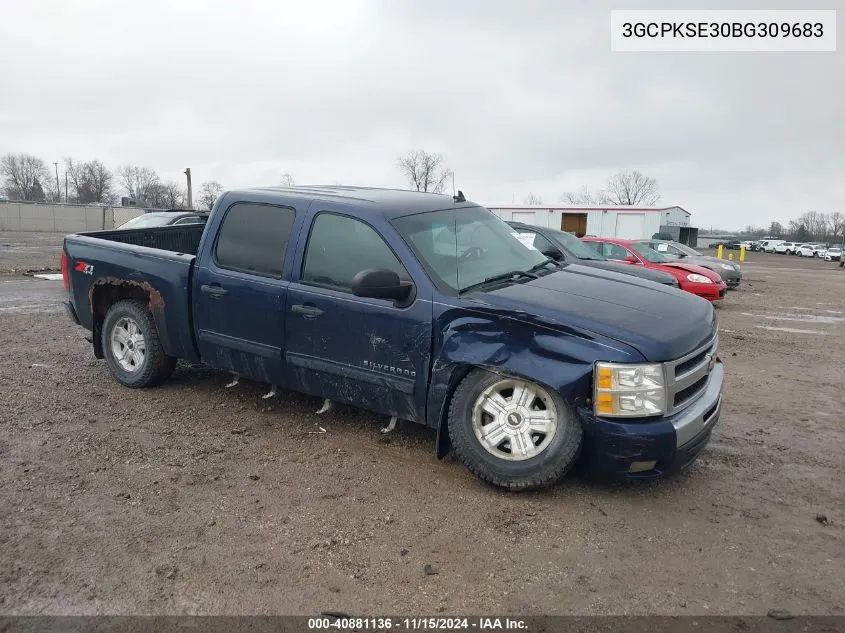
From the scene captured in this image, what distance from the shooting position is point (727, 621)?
8.75 feet

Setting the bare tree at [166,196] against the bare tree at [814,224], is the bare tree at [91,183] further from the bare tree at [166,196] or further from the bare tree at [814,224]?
the bare tree at [814,224]

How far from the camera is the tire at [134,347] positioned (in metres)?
5.46

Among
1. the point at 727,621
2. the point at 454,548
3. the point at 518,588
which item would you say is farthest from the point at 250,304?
the point at 727,621

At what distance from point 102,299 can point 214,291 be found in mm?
1624

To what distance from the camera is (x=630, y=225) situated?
116ft

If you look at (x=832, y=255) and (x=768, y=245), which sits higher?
(x=768, y=245)

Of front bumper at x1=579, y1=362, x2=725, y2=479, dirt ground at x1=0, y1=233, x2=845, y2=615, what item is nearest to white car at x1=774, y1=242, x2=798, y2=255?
dirt ground at x1=0, y1=233, x2=845, y2=615

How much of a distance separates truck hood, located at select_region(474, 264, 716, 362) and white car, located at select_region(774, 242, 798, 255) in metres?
71.6

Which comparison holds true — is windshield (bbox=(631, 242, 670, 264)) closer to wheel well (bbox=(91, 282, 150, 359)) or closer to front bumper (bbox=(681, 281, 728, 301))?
front bumper (bbox=(681, 281, 728, 301))

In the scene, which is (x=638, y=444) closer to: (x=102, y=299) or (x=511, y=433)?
(x=511, y=433)

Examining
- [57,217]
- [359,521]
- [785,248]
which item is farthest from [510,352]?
[785,248]

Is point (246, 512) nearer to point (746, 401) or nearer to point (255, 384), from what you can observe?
point (255, 384)

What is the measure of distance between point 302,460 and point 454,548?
4.68ft

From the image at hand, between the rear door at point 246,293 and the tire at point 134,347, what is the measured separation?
635 millimetres
